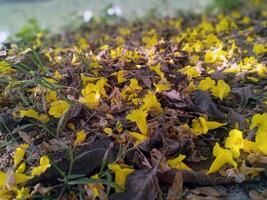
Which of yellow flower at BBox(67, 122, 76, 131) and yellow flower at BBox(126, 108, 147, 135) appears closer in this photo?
yellow flower at BBox(126, 108, 147, 135)

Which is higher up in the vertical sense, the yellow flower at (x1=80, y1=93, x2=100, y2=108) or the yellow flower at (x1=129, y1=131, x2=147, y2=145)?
the yellow flower at (x1=80, y1=93, x2=100, y2=108)

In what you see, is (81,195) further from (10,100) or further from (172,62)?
(172,62)

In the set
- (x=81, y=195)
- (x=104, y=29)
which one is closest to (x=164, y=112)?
(x=81, y=195)

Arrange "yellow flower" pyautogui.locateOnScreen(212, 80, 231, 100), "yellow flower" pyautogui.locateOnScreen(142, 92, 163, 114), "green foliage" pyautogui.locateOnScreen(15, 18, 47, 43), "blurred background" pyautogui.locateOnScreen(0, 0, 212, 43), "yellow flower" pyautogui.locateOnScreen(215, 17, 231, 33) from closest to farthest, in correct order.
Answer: "yellow flower" pyautogui.locateOnScreen(142, 92, 163, 114) < "yellow flower" pyautogui.locateOnScreen(212, 80, 231, 100) < "yellow flower" pyautogui.locateOnScreen(215, 17, 231, 33) < "green foliage" pyautogui.locateOnScreen(15, 18, 47, 43) < "blurred background" pyautogui.locateOnScreen(0, 0, 212, 43)

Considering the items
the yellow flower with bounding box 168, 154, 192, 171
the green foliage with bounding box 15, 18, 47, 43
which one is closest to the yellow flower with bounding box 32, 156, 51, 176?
the yellow flower with bounding box 168, 154, 192, 171

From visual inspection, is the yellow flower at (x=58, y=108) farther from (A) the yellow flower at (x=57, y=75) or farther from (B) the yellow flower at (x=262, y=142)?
(B) the yellow flower at (x=262, y=142)

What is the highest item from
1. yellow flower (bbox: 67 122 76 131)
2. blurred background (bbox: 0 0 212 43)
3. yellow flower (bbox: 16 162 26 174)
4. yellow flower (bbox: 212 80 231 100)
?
yellow flower (bbox: 67 122 76 131)

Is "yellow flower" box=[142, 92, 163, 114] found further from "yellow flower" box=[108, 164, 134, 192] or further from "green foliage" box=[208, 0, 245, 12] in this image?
"green foliage" box=[208, 0, 245, 12]
